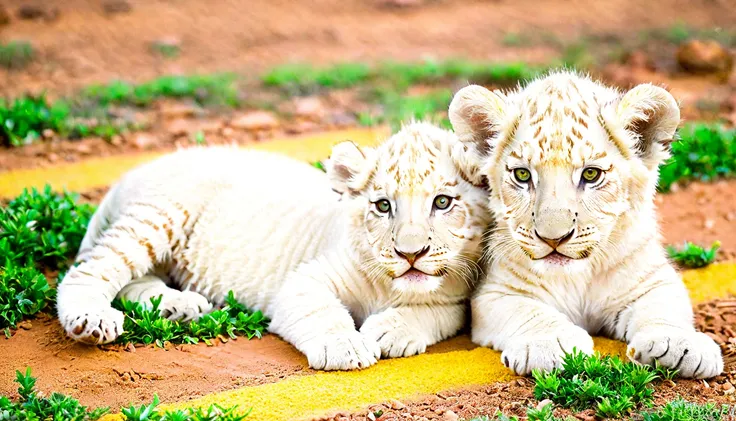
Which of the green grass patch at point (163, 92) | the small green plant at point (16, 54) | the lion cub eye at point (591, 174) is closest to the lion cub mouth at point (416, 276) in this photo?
the lion cub eye at point (591, 174)

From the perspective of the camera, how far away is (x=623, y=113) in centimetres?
470

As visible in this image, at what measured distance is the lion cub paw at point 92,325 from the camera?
5.07 m

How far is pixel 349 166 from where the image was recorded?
5195mm

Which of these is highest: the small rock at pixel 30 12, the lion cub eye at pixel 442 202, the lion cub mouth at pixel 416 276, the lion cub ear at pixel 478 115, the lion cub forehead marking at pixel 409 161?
the lion cub ear at pixel 478 115

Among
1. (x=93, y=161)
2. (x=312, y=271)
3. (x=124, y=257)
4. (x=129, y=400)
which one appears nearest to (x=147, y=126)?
(x=93, y=161)

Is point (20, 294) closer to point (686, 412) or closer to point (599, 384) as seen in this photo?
point (599, 384)

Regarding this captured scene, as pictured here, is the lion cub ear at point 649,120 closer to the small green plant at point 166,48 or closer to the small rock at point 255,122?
the small rock at point 255,122

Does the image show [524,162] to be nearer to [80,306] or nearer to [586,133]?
[586,133]

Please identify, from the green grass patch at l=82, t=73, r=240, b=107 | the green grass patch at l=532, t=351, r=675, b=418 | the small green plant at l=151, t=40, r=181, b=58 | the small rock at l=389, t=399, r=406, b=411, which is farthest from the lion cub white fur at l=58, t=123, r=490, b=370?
the small green plant at l=151, t=40, r=181, b=58

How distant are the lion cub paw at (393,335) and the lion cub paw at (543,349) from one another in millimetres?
493

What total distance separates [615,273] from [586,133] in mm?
834

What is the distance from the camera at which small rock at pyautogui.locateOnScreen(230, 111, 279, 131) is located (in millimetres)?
9328

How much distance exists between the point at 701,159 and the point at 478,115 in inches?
140

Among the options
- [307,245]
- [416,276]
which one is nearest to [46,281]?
[307,245]
